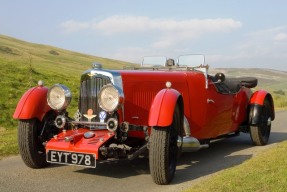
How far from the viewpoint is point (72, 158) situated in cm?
511

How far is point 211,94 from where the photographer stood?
6.97 m

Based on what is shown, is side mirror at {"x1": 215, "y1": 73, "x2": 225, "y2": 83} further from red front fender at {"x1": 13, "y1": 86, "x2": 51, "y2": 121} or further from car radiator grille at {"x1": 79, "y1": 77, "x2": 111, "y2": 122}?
red front fender at {"x1": 13, "y1": 86, "x2": 51, "y2": 121}

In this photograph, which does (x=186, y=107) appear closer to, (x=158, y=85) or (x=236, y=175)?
(x=158, y=85)

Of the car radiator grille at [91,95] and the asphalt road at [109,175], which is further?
the car radiator grille at [91,95]

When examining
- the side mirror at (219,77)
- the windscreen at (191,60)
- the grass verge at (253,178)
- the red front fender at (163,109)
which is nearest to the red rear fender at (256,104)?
the side mirror at (219,77)

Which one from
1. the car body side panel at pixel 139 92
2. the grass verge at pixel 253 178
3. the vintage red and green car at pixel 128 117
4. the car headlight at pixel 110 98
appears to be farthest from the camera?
the car body side panel at pixel 139 92

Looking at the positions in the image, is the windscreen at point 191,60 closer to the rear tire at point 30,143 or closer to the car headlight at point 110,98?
the car headlight at point 110,98

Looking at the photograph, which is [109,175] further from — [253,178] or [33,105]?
[253,178]

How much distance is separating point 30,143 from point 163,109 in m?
1.96

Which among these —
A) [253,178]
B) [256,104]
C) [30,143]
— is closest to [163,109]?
[253,178]

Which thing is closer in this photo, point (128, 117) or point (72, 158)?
point (72, 158)

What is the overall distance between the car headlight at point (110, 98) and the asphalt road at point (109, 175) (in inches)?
38.4

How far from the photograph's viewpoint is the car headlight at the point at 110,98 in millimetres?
5273

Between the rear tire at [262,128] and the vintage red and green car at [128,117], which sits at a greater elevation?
the vintage red and green car at [128,117]
